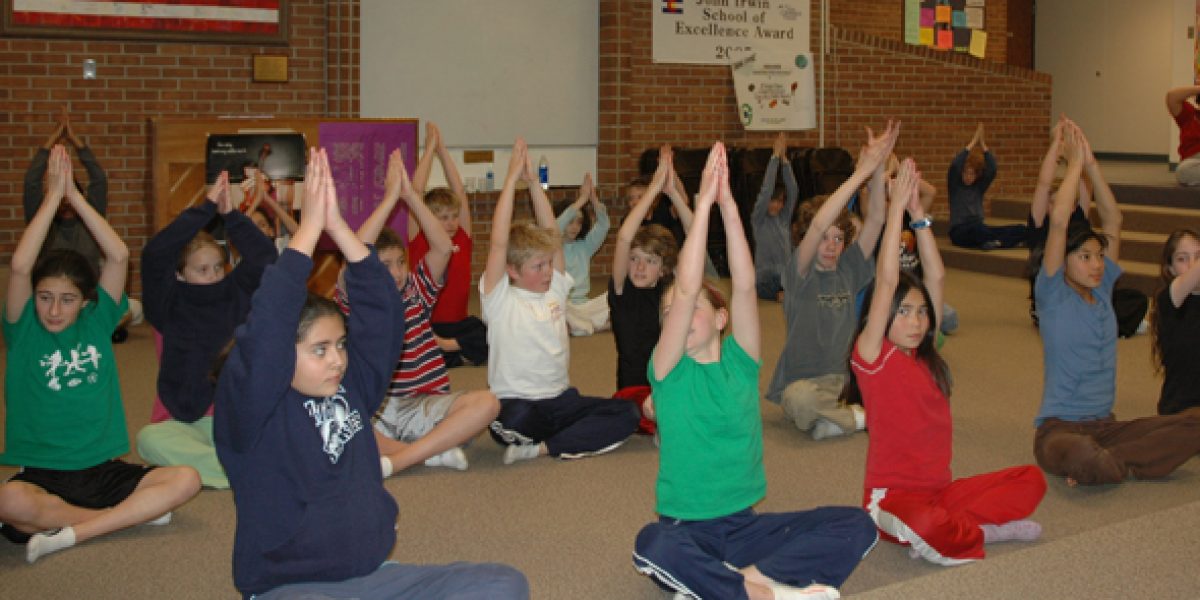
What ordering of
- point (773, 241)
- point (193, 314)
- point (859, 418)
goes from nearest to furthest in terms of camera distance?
1. point (193, 314)
2. point (859, 418)
3. point (773, 241)

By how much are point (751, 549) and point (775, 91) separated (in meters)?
8.01

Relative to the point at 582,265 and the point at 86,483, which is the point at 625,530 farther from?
the point at 582,265

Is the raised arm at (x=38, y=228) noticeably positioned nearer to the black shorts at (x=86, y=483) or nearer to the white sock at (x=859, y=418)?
the black shorts at (x=86, y=483)

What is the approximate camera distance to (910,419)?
381 centimetres

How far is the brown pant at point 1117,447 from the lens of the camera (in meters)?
4.42

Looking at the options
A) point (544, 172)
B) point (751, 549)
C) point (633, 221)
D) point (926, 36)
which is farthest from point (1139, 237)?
point (751, 549)

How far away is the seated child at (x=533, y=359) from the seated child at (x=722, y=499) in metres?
1.48

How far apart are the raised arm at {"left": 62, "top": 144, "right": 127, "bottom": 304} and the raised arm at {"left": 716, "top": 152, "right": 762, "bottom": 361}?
1.58 m

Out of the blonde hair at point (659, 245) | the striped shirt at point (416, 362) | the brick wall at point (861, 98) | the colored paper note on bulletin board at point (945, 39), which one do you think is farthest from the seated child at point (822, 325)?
the colored paper note on bulletin board at point (945, 39)

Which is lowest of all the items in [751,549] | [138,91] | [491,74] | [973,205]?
[751,549]

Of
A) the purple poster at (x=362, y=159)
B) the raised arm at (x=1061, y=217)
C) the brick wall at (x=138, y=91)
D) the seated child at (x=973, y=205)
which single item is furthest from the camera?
the seated child at (x=973, y=205)

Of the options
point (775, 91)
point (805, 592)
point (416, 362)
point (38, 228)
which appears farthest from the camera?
point (775, 91)

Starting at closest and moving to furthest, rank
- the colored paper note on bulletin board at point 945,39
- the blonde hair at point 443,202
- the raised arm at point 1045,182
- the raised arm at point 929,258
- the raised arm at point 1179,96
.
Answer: the raised arm at point 929,258
the raised arm at point 1045,182
the blonde hair at point 443,202
the raised arm at point 1179,96
the colored paper note on bulletin board at point 945,39

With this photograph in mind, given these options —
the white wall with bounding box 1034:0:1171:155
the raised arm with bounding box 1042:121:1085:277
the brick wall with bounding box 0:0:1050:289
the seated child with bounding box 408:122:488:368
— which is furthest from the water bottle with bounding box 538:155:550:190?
the white wall with bounding box 1034:0:1171:155
